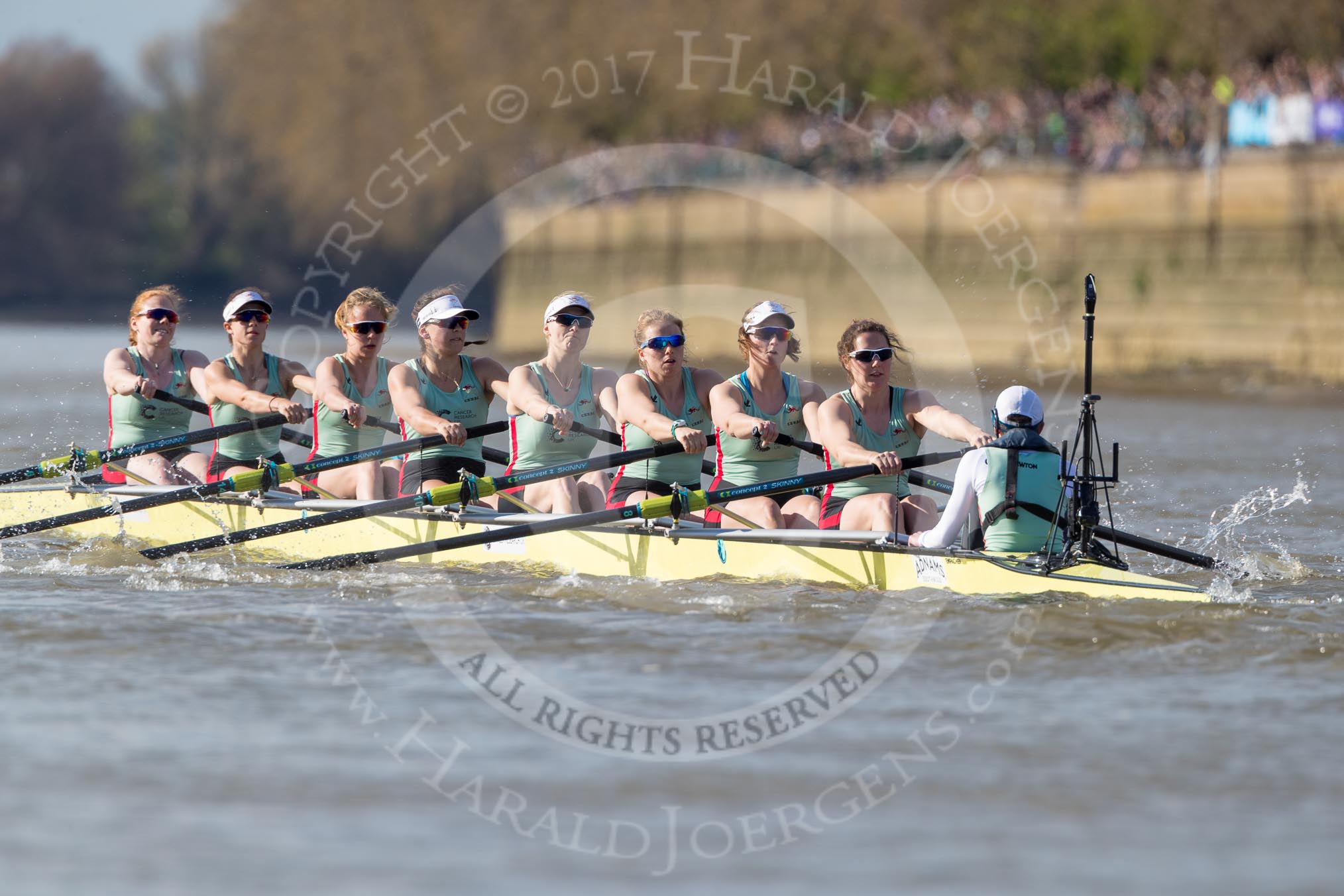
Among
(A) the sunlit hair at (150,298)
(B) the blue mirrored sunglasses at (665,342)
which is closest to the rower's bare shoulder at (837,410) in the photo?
(B) the blue mirrored sunglasses at (665,342)

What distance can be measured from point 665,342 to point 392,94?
40.7m

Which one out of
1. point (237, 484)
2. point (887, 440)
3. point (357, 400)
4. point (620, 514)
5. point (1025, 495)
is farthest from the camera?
point (357, 400)

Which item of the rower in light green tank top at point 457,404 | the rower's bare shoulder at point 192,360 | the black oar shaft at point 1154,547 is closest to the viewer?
the black oar shaft at point 1154,547

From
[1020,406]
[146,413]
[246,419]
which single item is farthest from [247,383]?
[1020,406]

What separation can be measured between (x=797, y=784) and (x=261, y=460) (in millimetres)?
5527

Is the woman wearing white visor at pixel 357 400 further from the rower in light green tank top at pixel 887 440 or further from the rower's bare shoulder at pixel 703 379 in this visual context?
the rower in light green tank top at pixel 887 440

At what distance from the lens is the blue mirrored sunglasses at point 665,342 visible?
943 cm

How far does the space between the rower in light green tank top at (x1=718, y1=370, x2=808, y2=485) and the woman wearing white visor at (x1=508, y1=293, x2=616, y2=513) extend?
0.75m

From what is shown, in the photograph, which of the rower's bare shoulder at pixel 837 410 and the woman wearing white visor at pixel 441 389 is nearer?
the rower's bare shoulder at pixel 837 410

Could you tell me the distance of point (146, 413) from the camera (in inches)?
467

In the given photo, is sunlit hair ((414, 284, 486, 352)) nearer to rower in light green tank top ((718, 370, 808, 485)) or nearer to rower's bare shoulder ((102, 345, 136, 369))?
rower in light green tank top ((718, 370, 808, 485))

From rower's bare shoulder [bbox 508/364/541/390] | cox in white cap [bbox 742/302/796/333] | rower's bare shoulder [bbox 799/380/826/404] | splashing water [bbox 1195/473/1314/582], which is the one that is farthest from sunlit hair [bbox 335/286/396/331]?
splashing water [bbox 1195/473/1314/582]

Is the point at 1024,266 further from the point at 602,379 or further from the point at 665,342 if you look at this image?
the point at 665,342

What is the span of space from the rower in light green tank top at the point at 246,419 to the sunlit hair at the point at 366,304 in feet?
2.80
